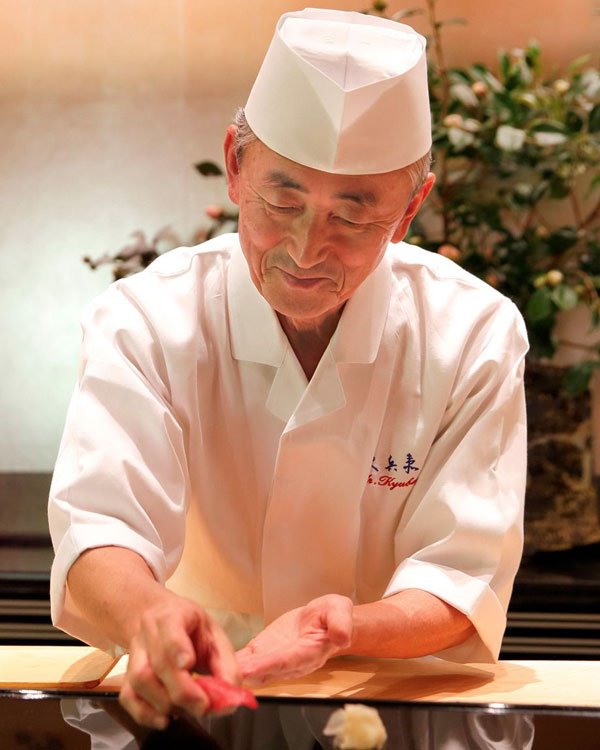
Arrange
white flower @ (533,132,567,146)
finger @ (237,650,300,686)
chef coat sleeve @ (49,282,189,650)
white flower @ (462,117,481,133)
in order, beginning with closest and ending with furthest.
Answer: finger @ (237,650,300,686)
chef coat sleeve @ (49,282,189,650)
white flower @ (533,132,567,146)
white flower @ (462,117,481,133)

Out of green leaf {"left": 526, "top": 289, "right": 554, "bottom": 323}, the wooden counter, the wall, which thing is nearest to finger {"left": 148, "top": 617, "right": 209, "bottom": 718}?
the wooden counter

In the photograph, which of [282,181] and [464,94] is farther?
[464,94]

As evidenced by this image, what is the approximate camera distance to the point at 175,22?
400 cm

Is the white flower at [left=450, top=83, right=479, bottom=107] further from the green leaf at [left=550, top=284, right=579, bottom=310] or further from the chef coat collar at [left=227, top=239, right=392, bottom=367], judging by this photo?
the chef coat collar at [left=227, top=239, right=392, bottom=367]

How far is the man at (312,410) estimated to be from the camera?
54.7 inches

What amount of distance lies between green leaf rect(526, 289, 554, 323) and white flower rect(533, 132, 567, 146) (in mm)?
484

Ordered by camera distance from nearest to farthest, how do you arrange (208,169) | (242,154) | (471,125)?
(242,154) < (471,125) < (208,169)

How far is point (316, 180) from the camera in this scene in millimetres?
1373

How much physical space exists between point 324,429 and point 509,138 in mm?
2320

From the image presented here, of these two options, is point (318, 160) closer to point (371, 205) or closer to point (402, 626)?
point (371, 205)

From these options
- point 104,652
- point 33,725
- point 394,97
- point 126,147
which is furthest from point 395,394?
point 126,147

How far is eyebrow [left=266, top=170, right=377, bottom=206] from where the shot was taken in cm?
138

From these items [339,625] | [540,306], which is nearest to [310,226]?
[339,625]

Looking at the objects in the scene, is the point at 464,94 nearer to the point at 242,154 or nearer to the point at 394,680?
the point at 242,154
